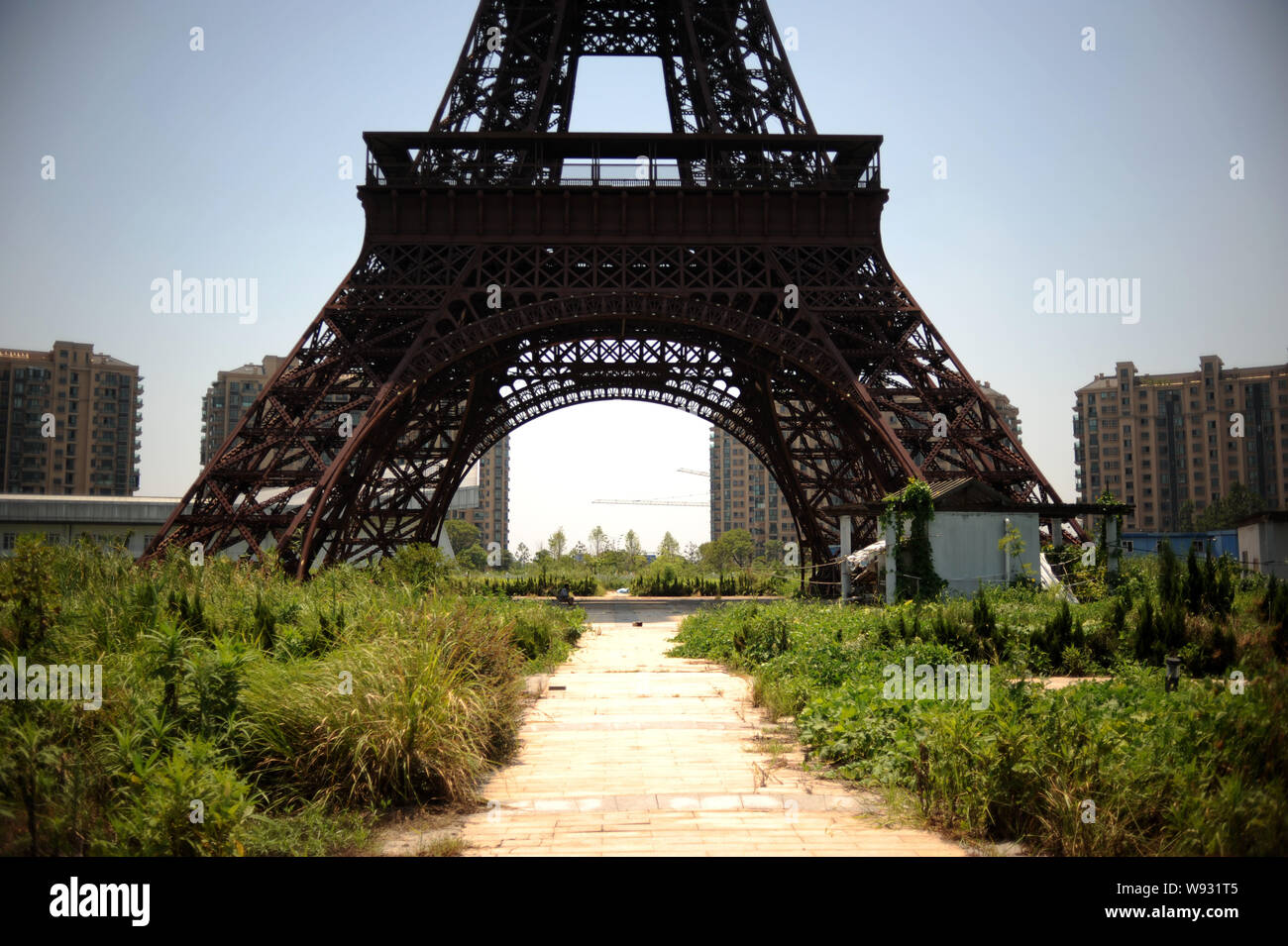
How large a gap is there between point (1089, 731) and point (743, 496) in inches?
6062

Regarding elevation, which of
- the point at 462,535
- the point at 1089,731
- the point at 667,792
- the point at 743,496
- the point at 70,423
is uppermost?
the point at 70,423

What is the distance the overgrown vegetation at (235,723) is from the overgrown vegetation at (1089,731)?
372 cm

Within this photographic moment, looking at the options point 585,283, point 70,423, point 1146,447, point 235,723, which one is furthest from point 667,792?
point 1146,447

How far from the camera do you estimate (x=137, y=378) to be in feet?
337

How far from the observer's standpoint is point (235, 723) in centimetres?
655

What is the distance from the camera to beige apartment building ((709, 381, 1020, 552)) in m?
144

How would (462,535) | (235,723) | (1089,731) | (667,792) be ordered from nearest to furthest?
1. (1089,731)
2. (235,723)
3. (667,792)
4. (462,535)

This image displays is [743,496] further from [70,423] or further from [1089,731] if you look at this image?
[1089,731]

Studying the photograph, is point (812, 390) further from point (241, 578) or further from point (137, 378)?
point (137, 378)

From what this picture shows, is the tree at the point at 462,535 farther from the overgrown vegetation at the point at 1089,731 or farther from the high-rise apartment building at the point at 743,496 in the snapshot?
the overgrown vegetation at the point at 1089,731

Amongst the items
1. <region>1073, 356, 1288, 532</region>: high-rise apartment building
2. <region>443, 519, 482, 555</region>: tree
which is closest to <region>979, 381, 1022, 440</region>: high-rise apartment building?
<region>1073, 356, 1288, 532</region>: high-rise apartment building

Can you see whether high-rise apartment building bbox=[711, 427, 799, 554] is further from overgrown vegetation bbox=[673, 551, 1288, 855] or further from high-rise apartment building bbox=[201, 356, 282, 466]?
overgrown vegetation bbox=[673, 551, 1288, 855]
